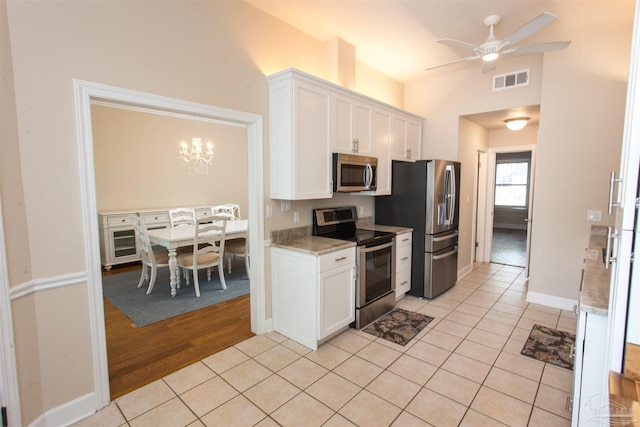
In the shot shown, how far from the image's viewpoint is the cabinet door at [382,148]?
12.4 ft

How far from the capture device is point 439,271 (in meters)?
4.00

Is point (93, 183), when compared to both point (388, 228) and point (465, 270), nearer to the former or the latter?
point (388, 228)

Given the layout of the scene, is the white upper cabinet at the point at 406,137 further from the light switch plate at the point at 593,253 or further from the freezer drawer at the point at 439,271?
the light switch plate at the point at 593,253

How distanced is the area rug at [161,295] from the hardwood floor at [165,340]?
128 millimetres

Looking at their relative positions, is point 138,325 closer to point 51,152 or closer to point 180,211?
point 51,152

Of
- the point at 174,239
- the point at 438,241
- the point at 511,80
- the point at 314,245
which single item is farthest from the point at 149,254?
the point at 511,80

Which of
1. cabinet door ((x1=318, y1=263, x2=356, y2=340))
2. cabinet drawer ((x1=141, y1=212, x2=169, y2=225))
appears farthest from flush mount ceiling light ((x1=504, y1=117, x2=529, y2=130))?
cabinet drawer ((x1=141, y1=212, x2=169, y2=225))

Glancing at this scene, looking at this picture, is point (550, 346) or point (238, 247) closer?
point (550, 346)

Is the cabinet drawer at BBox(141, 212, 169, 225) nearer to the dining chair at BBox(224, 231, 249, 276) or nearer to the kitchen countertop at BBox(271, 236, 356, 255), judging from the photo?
the dining chair at BBox(224, 231, 249, 276)

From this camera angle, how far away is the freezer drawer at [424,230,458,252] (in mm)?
3863

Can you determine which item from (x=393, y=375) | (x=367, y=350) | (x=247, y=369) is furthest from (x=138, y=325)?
(x=393, y=375)

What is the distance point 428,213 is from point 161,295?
3.65 m

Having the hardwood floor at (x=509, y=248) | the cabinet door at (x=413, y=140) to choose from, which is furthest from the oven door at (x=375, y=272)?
the hardwood floor at (x=509, y=248)

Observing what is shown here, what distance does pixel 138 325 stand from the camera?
10.7ft
